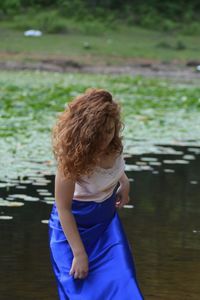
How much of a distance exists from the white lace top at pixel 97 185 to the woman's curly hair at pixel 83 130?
98mm

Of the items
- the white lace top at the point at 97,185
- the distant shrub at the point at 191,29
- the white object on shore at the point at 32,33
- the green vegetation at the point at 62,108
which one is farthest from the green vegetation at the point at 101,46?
the white lace top at the point at 97,185

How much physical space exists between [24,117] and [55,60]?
51.3 feet

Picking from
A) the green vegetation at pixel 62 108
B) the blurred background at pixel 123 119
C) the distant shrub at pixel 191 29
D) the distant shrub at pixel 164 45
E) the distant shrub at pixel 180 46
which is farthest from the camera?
the distant shrub at pixel 191 29

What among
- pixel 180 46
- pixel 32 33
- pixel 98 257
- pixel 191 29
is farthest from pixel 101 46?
pixel 98 257

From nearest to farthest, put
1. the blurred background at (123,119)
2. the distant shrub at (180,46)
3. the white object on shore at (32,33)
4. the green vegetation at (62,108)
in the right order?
the blurred background at (123,119) < the green vegetation at (62,108) < the white object on shore at (32,33) < the distant shrub at (180,46)

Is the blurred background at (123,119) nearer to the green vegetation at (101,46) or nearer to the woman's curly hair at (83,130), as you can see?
the green vegetation at (101,46)

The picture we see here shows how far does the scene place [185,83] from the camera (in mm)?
27703

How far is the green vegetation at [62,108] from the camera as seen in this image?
1203 cm

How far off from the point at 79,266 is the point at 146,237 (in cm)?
308

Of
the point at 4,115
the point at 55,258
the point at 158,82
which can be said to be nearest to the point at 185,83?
the point at 158,82

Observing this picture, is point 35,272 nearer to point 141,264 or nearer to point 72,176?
point 141,264

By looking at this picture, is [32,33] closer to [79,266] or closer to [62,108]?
[62,108]

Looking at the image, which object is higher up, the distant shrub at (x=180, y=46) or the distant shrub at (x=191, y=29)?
the distant shrub at (x=180, y=46)

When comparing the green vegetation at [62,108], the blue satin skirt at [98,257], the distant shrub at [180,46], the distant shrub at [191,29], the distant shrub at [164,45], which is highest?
the blue satin skirt at [98,257]
